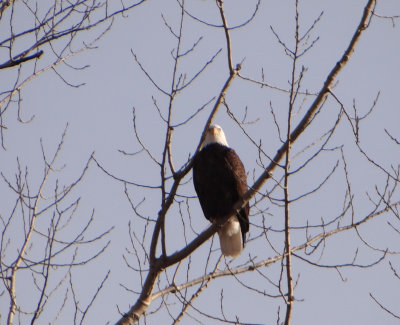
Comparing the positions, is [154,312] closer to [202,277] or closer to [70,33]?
[202,277]

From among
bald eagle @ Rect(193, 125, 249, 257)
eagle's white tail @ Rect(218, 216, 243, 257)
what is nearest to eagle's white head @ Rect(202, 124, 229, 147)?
bald eagle @ Rect(193, 125, 249, 257)

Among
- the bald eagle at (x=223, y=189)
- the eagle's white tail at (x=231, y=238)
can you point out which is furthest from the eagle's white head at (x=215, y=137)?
the eagle's white tail at (x=231, y=238)

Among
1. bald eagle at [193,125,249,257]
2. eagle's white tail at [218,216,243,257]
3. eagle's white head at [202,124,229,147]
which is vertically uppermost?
eagle's white head at [202,124,229,147]

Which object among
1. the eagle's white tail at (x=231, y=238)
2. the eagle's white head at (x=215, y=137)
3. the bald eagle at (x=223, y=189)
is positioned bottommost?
the eagle's white tail at (x=231, y=238)

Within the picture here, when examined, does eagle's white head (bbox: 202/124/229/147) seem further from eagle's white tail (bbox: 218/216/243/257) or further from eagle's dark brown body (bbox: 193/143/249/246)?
eagle's white tail (bbox: 218/216/243/257)

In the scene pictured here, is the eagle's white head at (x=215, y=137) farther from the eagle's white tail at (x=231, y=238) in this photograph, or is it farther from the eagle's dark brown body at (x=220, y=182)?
the eagle's white tail at (x=231, y=238)

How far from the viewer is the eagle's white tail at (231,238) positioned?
488 centimetres

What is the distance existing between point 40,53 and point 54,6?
0.81 metres

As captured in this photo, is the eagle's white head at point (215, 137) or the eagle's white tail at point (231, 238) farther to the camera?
the eagle's white head at point (215, 137)

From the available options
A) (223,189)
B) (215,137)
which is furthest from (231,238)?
(215,137)

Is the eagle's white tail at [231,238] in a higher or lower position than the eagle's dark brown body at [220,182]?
lower

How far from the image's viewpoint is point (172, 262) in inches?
131

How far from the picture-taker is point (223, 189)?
497 centimetres

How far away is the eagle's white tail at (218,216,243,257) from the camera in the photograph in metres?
4.88
